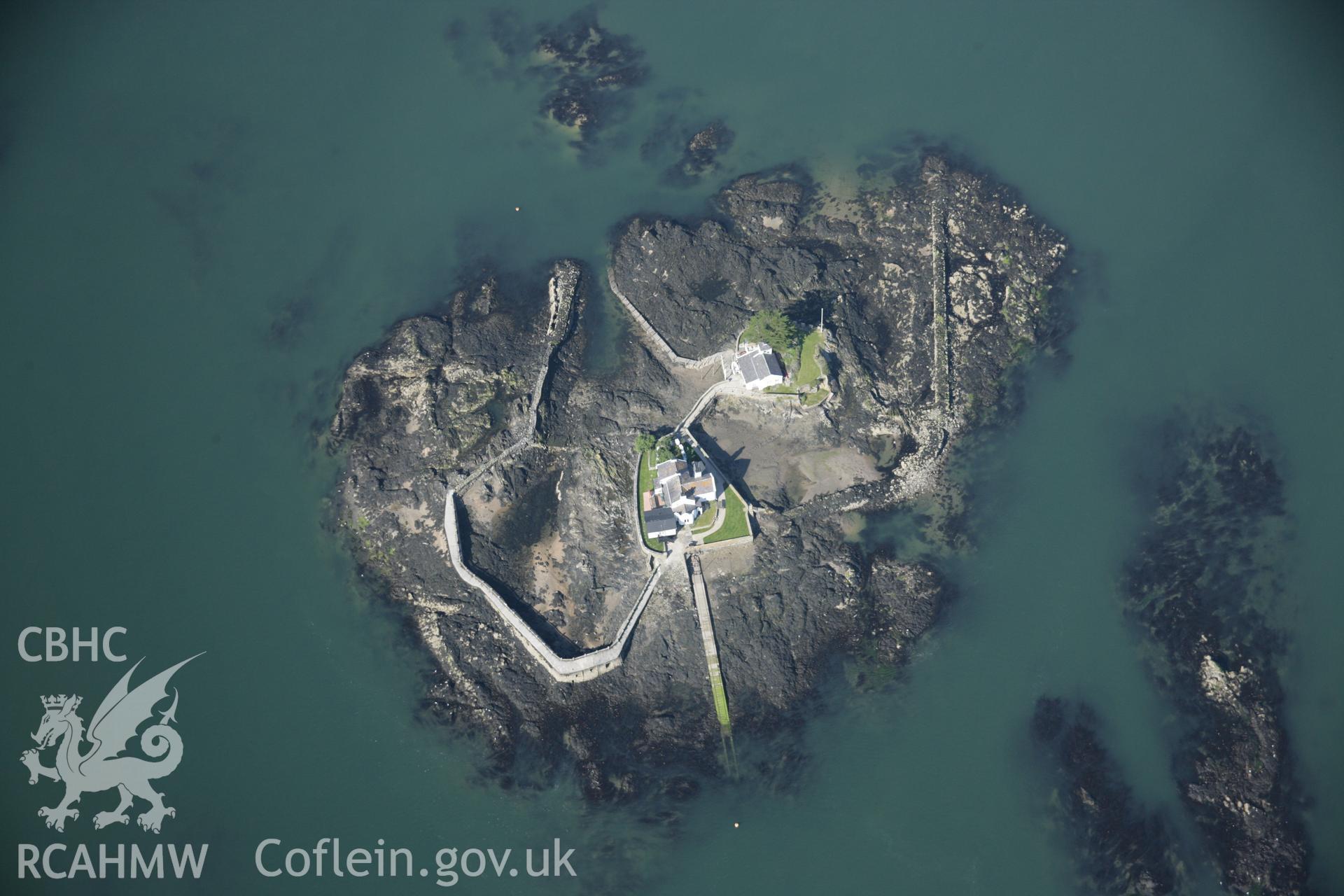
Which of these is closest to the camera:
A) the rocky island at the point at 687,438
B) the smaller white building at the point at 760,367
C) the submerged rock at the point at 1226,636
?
the submerged rock at the point at 1226,636

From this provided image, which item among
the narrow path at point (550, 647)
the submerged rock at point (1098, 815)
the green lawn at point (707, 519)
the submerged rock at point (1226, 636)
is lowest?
the narrow path at point (550, 647)

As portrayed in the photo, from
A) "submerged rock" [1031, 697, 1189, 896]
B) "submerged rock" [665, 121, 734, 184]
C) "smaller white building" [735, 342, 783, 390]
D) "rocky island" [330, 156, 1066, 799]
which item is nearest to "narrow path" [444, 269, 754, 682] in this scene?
"rocky island" [330, 156, 1066, 799]

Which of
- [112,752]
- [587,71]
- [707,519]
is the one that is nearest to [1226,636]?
[707,519]

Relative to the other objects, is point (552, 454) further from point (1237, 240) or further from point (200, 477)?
point (1237, 240)

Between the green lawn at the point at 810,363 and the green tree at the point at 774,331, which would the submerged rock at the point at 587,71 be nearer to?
the green tree at the point at 774,331

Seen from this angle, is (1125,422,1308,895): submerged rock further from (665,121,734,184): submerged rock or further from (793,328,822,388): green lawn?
(665,121,734,184): submerged rock

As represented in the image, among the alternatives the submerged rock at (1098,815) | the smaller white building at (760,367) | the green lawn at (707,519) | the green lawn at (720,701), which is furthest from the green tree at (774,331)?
the submerged rock at (1098,815)

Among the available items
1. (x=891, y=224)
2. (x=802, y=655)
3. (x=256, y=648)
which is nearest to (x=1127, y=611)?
(x=802, y=655)

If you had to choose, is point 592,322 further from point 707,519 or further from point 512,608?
point 512,608
